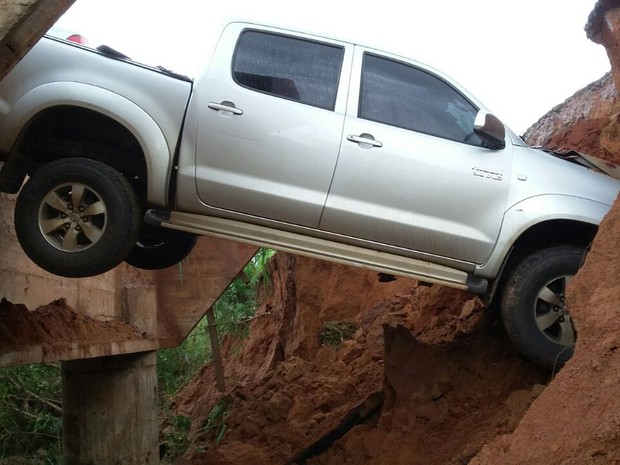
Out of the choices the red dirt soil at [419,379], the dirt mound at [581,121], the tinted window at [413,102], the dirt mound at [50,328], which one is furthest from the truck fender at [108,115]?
the dirt mound at [581,121]

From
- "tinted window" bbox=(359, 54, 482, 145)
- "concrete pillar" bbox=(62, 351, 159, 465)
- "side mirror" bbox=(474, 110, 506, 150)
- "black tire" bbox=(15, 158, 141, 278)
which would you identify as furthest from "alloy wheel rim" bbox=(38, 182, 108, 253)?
"concrete pillar" bbox=(62, 351, 159, 465)

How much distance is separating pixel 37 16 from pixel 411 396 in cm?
460

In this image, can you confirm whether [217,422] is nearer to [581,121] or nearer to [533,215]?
[581,121]

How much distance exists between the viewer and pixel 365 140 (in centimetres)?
507

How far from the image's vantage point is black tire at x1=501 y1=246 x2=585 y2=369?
17.1ft

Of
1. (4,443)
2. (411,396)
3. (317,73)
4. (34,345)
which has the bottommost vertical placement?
(4,443)

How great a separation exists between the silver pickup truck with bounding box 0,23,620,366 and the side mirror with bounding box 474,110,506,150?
0.07 ft

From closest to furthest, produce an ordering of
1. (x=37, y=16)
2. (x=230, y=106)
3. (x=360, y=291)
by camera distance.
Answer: (x=37, y=16)
(x=230, y=106)
(x=360, y=291)

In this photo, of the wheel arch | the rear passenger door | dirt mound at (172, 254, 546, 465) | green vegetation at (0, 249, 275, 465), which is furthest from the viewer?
green vegetation at (0, 249, 275, 465)

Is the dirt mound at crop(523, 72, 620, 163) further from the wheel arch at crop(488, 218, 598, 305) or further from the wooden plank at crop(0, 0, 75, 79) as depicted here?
the wooden plank at crop(0, 0, 75, 79)

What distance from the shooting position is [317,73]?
5.25 m

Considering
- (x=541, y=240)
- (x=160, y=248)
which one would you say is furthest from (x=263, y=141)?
(x=541, y=240)

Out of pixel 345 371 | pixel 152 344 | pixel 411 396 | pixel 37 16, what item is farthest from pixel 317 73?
pixel 345 371

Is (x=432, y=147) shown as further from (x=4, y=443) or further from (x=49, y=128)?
(x=4, y=443)
